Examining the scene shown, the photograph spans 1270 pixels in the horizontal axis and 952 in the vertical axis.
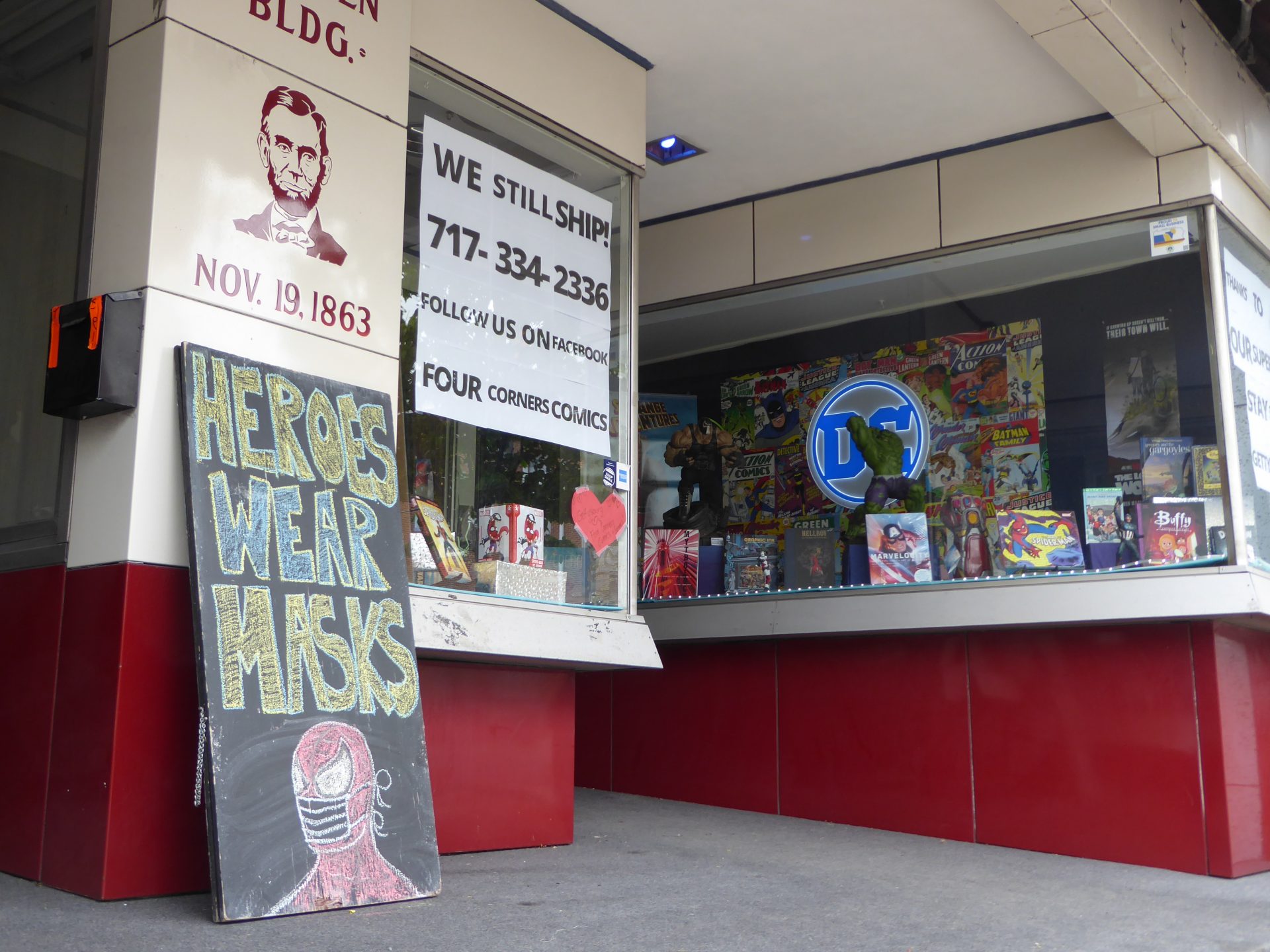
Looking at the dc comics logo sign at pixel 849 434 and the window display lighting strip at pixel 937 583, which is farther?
the dc comics logo sign at pixel 849 434

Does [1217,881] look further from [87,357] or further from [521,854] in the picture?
[87,357]

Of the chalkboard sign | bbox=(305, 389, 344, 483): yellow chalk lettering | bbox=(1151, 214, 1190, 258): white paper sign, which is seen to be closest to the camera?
the chalkboard sign

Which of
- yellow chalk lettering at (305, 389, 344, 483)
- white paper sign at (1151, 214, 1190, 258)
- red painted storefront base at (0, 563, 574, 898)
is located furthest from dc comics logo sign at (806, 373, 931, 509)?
red painted storefront base at (0, 563, 574, 898)

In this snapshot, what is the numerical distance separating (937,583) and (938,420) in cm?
95

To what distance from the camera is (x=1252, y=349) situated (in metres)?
6.04

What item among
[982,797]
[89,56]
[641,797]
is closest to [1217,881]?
[982,797]

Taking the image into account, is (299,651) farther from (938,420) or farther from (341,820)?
(938,420)

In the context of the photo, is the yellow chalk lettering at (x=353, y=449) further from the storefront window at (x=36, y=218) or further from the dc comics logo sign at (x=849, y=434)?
the dc comics logo sign at (x=849, y=434)

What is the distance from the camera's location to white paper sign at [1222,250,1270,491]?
584cm

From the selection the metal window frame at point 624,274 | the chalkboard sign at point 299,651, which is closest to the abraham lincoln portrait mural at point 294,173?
the chalkboard sign at point 299,651

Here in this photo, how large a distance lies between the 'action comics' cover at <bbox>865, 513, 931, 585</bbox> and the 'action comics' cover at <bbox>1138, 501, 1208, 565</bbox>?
1057 millimetres

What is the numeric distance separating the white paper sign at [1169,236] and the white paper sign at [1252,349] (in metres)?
0.24

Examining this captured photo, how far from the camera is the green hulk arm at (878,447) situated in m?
6.50

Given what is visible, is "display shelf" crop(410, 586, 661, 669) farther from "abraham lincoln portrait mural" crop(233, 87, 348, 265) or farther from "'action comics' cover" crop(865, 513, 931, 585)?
"'action comics' cover" crop(865, 513, 931, 585)
